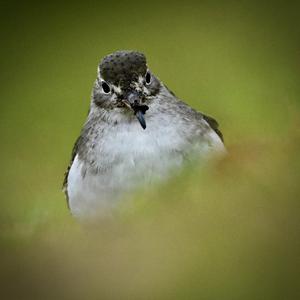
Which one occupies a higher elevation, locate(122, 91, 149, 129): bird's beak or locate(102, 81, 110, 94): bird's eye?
locate(102, 81, 110, 94): bird's eye

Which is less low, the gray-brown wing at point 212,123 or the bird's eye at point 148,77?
the bird's eye at point 148,77

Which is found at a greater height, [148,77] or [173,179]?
[148,77]

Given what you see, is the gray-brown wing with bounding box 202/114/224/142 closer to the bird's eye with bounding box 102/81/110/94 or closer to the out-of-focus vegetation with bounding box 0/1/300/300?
the out-of-focus vegetation with bounding box 0/1/300/300

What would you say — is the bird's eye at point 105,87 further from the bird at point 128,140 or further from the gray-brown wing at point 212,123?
the gray-brown wing at point 212,123

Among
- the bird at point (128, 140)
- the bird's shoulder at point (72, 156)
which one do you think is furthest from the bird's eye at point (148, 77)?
the bird's shoulder at point (72, 156)

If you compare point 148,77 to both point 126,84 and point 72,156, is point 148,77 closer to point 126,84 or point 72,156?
point 126,84

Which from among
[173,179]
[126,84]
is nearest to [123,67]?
[126,84]

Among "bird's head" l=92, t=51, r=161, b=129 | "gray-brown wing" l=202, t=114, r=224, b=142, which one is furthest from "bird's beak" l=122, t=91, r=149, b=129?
"gray-brown wing" l=202, t=114, r=224, b=142
